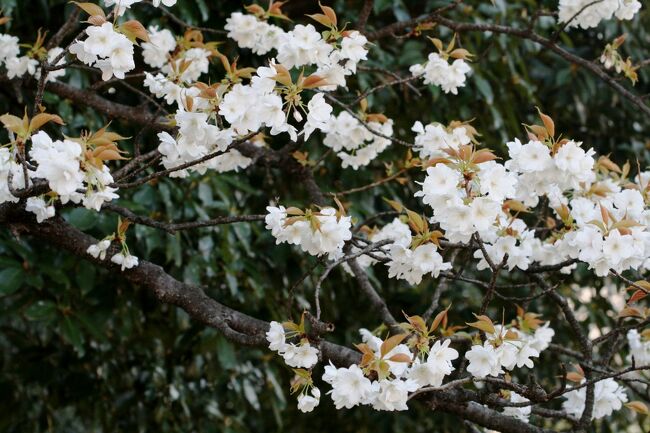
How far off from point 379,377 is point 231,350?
1029 mm

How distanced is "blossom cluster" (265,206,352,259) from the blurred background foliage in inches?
30.3

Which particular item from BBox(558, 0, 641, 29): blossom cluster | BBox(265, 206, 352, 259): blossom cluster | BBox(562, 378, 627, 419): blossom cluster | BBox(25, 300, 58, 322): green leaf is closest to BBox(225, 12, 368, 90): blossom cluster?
BBox(265, 206, 352, 259): blossom cluster

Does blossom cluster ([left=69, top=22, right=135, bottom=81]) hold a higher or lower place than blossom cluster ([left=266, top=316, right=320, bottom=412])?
higher

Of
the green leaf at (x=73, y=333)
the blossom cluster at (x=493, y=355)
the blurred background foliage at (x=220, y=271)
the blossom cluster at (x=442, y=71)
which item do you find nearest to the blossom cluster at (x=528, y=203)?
the blossom cluster at (x=493, y=355)

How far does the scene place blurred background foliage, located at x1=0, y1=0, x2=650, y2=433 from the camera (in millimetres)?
2172

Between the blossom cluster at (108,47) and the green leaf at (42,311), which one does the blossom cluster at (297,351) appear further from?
the green leaf at (42,311)

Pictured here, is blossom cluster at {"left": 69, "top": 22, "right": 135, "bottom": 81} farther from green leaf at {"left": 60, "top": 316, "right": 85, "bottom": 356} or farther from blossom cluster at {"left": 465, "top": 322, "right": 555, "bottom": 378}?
green leaf at {"left": 60, "top": 316, "right": 85, "bottom": 356}

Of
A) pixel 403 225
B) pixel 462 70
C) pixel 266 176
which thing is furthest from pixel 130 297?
pixel 462 70

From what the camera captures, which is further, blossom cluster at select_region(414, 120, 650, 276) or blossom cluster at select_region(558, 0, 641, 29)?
blossom cluster at select_region(558, 0, 641, 29)

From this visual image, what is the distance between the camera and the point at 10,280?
2.01 m

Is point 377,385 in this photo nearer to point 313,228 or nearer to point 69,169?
point 313,228

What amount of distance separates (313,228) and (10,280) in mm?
1001

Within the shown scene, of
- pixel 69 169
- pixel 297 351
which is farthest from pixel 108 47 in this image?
pixel 297 351

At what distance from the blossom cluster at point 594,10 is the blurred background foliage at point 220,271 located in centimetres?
20
